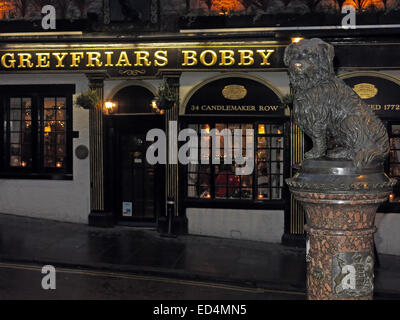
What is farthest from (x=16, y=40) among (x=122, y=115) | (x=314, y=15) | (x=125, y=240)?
(x=314, y=15)

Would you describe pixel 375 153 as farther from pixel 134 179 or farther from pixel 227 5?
pixel 134 179

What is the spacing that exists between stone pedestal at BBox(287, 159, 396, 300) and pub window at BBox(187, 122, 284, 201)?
8.55 metres

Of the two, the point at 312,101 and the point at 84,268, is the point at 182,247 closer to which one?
the point at 84,268

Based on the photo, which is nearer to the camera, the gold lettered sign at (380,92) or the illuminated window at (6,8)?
the gold lettered sign at (380,92)

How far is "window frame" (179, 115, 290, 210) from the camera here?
11.0 metres

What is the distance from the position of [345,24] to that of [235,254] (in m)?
6.24

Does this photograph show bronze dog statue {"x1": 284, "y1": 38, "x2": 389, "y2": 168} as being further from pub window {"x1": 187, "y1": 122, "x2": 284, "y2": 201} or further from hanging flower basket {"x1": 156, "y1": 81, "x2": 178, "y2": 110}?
pub window {"x1": 187, "y1": 122, "x2": 284, "y2": 201}

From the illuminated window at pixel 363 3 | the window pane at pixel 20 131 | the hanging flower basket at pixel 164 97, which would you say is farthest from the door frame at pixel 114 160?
the illuminated window at pixel 363 3

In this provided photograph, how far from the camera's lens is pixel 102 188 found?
1196 centimetres

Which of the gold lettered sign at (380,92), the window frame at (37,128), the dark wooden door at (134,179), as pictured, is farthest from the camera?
the window frame at (37,128)

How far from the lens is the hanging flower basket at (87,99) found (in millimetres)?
11062

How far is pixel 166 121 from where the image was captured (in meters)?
11.4

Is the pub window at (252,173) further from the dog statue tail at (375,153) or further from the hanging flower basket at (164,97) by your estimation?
the dog statue tail at (375,153)

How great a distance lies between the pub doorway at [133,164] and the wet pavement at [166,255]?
2.07 feet
